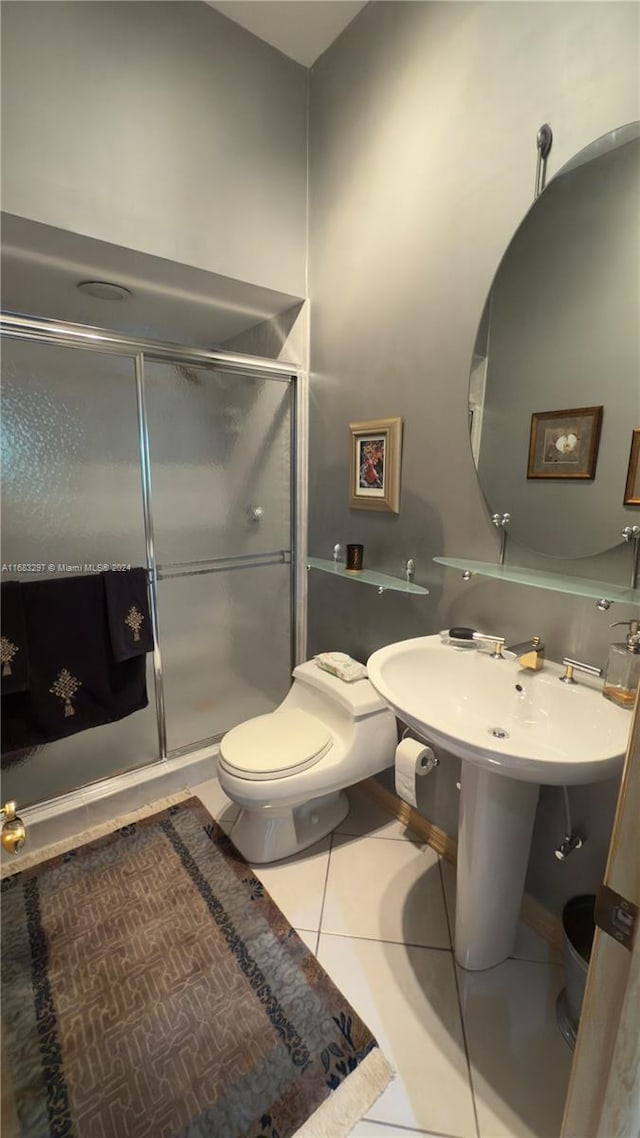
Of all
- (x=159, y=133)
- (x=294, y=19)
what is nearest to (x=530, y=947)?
(x=159, y=133)

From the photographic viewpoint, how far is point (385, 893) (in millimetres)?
1481

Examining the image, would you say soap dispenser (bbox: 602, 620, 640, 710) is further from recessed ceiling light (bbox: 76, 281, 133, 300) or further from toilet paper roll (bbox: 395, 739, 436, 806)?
recessed ceiling light (bbox: 76, 281, 133, 300)

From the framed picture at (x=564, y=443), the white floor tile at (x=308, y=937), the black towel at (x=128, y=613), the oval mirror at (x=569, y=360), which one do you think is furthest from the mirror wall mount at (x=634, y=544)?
the black towel at (x=128, y=613)

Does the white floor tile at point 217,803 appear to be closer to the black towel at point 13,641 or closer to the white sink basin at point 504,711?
the black towel at point 13,641

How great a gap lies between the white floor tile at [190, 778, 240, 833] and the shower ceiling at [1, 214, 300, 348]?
1.89m

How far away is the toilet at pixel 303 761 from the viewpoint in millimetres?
1453

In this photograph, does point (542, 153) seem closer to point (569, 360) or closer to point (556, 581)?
point (569, 360)

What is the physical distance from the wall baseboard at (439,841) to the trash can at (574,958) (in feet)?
0.26

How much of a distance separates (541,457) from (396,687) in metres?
0.72

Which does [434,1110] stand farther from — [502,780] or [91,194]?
[91,194]

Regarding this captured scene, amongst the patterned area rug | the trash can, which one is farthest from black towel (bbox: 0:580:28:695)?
the trash can

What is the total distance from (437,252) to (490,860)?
175cm

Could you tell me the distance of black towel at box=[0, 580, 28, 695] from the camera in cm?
147

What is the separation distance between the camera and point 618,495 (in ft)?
3.43
